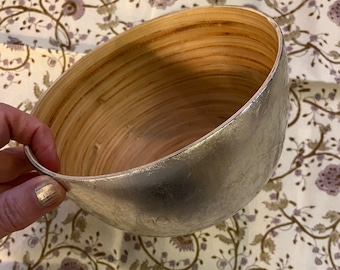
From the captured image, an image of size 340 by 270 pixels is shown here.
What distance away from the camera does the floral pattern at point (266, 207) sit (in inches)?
19.4

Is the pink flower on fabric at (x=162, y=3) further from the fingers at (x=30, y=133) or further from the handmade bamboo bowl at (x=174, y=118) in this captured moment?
the fingers at (x=30, y=133)

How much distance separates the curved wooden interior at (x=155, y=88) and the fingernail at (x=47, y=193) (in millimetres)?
89

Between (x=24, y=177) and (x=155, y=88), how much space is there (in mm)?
147

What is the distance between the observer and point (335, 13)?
59 cm

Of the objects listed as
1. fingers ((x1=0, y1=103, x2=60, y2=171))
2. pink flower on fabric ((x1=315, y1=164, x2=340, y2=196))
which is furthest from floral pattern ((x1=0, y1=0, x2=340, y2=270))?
fingers ((x1=0, y1=103, x2=60, y2=171))

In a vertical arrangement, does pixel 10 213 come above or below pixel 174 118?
below

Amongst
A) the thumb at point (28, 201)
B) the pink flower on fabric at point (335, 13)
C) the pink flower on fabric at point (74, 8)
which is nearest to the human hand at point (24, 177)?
the thumb at point (28, 201)

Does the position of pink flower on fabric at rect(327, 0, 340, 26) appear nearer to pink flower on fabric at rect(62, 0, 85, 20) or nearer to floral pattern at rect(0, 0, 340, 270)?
floral pattern at rect(0, 0, 340, 270)

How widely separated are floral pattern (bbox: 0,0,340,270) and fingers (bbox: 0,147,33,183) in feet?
0.21

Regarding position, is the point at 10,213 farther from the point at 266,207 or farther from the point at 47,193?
the point at 266,207

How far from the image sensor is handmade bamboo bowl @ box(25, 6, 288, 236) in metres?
0.35

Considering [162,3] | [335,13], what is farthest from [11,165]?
[335,13]

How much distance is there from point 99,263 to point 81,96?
0.15 metres

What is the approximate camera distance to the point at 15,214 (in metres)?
0.41
